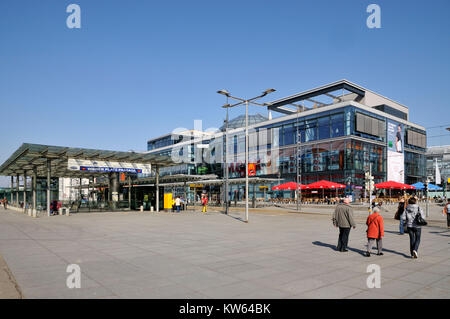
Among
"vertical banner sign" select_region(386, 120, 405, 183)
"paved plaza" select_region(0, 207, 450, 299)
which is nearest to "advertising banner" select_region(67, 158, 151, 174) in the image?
"paved plaza" select_region(0, 207, 450, 299)

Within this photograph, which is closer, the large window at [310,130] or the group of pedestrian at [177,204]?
the group of pedestrian at [177,204]

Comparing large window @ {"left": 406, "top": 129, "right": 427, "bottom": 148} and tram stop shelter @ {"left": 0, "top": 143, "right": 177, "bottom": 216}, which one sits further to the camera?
large window @ {"left": 406, "top": 129, "right": 427, "bottom": 148}

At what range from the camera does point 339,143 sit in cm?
5194

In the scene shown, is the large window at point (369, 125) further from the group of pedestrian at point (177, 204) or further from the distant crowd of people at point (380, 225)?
the distant crowd of people at point (380, 225)

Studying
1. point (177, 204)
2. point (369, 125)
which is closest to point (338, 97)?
point (369, 125)

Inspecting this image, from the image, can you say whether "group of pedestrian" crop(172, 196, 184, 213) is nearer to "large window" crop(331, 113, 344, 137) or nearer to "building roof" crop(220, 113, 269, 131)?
"large window" crop(331, 113, 344, 137)

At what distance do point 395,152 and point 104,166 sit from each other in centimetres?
5191

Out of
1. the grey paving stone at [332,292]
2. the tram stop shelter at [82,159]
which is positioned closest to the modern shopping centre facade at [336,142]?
the tram stop shelter at [82,159]

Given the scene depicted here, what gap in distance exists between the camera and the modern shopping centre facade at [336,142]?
2035 inches

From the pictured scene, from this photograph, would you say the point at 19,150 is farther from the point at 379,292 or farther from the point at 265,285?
the point at 379,292

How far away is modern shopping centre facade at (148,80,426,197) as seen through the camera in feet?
170

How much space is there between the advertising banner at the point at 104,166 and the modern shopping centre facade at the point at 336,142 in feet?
55.5
